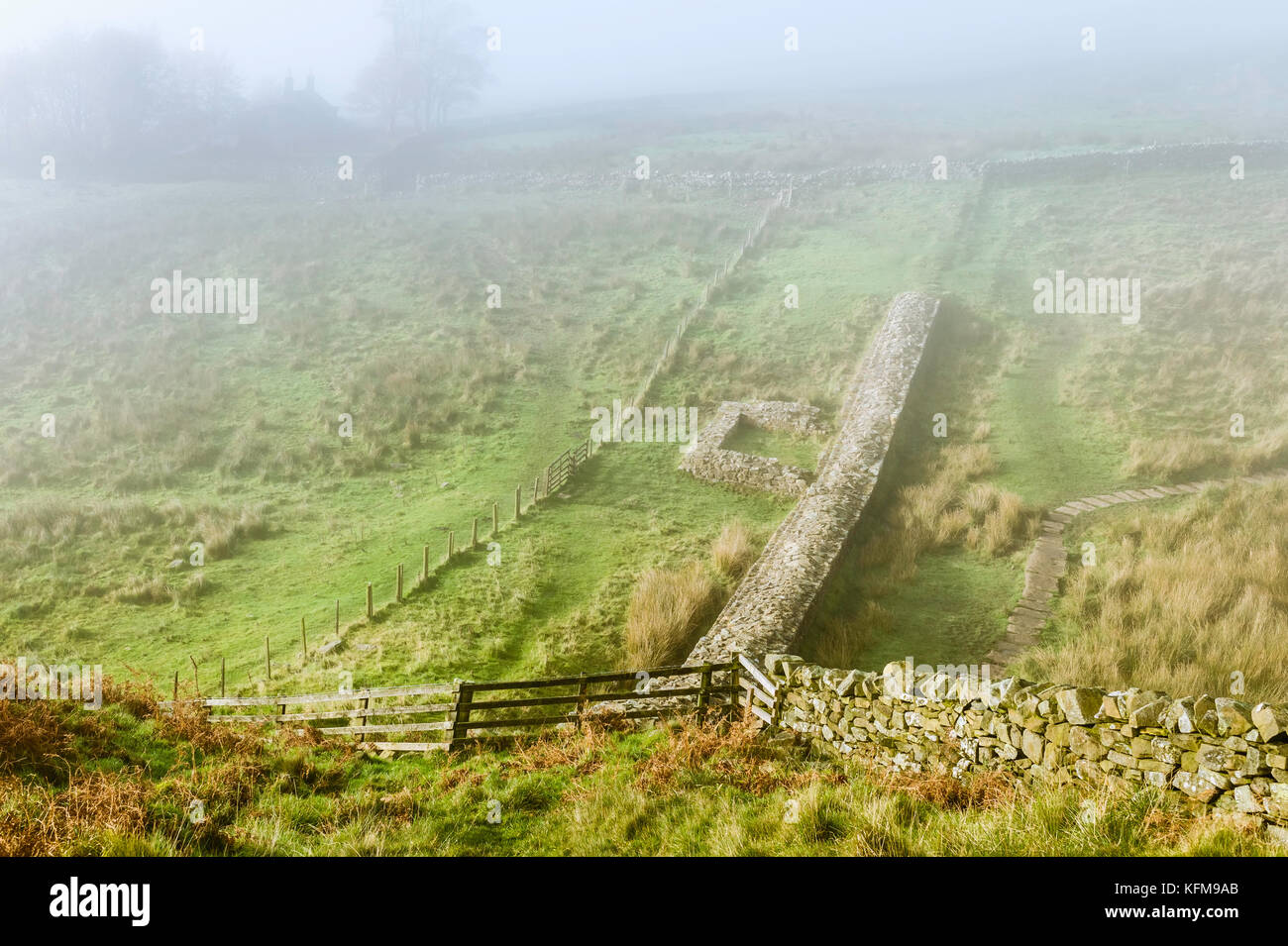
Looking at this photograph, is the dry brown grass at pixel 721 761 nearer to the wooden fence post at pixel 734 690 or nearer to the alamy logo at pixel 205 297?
the wooden fence post at pixel 734 690

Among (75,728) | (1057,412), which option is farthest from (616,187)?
(75,728)

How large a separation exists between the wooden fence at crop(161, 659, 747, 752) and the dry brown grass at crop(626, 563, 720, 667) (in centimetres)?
211

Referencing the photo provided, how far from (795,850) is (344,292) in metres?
39.1

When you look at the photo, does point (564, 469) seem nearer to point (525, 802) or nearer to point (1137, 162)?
point (525, 802)

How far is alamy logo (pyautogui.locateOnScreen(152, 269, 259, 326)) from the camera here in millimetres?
36581

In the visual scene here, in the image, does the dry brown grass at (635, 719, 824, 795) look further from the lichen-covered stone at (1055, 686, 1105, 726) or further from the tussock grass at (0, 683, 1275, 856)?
the lichen-covered stone at (1055, 686, 1105, 726)

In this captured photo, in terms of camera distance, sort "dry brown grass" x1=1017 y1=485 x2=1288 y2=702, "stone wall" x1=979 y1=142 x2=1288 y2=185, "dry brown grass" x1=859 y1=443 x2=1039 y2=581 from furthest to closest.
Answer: "stone wall" x1=979 y1=142 x2=1288 y2=185 < "dry brown grass" x1=859 y1=443 x2=1039 y2=581 < "dry brown grass" x1=1017 y1=485 x2=1288 y2=702

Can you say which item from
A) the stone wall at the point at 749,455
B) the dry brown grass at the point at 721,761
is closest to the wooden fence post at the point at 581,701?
the dry brown grass at the point at 721,761

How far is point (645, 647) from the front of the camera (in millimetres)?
13328

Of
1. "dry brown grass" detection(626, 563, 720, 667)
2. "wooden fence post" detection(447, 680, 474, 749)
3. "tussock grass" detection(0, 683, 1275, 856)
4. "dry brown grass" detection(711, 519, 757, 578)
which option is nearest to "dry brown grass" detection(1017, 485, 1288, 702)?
"tussock grass" detection(0, 683, 1275, 856)

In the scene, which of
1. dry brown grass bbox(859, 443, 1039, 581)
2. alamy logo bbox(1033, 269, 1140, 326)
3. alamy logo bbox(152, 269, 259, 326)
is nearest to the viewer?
dry brown grass bbox(859, 443, 1039, 581)

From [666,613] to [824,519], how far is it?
443 cm

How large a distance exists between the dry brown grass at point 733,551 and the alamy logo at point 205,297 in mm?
28538
